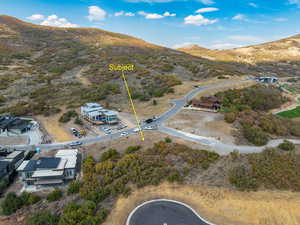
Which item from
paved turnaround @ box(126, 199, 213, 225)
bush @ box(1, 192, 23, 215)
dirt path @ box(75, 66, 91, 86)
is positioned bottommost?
bush @ box(1, 192, 23, 215)

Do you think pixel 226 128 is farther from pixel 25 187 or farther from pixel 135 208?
pixel 25 187

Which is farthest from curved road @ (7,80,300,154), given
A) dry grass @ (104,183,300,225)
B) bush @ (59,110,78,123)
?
bush @ (59,110,78,123)

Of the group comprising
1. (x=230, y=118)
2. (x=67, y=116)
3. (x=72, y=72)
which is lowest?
(x=67, y=116)

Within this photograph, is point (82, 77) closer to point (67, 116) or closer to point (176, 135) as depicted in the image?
point (67, 116)

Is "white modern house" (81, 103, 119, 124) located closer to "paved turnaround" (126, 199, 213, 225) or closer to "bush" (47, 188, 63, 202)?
"bush" (47, 188, 63, 202)

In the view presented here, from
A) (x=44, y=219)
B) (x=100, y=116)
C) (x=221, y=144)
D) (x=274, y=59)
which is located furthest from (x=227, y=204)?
(x=274, y=59)

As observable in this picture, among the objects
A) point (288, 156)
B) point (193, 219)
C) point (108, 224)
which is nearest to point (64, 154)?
point (108, 224)

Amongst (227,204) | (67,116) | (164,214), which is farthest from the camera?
(67,116)
